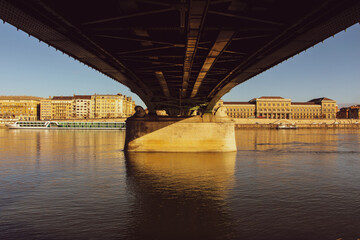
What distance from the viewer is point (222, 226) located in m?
11.8

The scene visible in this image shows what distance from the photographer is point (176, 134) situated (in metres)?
33.3

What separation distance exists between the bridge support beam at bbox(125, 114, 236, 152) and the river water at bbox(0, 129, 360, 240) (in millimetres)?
6906

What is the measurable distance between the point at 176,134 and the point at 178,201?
60.4 feet

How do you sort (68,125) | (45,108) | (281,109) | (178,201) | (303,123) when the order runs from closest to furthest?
(178,201), (68,125), (303,123), (281,109), (45,108)

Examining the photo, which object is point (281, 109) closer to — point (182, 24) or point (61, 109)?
point (61, 109)

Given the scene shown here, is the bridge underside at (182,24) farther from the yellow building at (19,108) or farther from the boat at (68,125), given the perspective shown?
the yellow building at (19,108)

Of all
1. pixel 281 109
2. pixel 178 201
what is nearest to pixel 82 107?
pixel 281 109

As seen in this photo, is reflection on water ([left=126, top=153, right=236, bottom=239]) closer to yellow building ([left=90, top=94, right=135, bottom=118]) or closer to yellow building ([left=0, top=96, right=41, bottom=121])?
yellow building ([left=90, top=94, right=135, bottom=118])

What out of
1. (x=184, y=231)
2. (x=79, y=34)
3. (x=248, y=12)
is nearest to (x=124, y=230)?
(x=184, y=231)

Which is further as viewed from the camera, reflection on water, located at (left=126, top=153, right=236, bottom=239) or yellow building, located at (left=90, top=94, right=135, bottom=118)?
yellow building, located at (left=90, top=94, right=135, bottom=118)

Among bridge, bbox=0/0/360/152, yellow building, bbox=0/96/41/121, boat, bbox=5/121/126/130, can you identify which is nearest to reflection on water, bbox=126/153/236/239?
bridge, bbox=0/0/360/152

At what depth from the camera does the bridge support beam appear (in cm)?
3322

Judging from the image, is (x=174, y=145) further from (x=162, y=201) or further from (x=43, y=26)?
(x=43, y=26)

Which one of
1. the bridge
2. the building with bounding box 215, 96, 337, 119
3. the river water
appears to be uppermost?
the building with bounding box 215, 96, 337, 119
